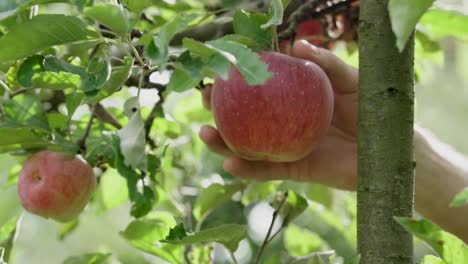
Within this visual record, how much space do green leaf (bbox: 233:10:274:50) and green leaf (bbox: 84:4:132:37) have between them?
16cm

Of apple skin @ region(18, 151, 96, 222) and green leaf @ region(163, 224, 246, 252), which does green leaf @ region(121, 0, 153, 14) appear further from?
apple skin @ region(18, 151, 96, 222)

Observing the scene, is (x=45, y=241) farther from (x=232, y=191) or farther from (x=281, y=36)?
(x=281, y=36)

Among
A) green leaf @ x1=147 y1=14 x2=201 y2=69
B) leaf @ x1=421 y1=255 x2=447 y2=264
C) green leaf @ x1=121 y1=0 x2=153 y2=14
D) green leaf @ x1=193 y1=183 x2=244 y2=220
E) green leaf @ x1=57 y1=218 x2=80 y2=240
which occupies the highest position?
green leaf @ x1=147 y1=14 x2=201 y2=69

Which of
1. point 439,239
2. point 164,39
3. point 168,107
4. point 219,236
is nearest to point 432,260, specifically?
point 439,239

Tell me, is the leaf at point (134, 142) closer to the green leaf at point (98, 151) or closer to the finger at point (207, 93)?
the green leaf at point (98, 151)

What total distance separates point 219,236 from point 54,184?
377 millimetres

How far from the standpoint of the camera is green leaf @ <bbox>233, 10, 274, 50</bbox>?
2.97ft

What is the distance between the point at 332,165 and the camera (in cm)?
137

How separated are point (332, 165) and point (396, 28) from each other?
2.31 ft

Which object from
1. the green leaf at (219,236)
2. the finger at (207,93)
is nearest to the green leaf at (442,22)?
the finger at (207,93)

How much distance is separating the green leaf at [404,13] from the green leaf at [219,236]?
0.26 m

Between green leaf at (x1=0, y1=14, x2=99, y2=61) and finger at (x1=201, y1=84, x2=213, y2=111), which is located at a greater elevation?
green leaf at (x1=0, y1=14, x2=99, y2=61)

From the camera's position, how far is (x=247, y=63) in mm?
719

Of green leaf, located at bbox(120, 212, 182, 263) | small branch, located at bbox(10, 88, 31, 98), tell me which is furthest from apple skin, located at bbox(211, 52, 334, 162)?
small branch, located at bbox(10, 88, 31, 98)
